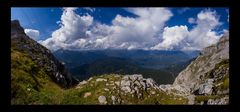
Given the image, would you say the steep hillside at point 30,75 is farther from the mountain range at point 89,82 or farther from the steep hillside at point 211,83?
the steep hillside at point 211,83

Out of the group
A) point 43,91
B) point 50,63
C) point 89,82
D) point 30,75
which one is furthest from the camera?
point 50,63

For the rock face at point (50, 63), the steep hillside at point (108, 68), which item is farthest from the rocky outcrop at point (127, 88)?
the rock face at point (50, 63)

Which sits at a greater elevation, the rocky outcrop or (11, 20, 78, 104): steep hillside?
(11, 20, 78, 104): steep hillside

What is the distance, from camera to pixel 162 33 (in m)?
14.0

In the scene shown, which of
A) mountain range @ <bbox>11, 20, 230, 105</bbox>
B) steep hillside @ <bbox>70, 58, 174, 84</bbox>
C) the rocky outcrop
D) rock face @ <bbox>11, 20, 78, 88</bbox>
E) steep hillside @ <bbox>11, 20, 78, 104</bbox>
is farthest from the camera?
rock face @ <bbox>11, 20, 78, 88</bbox>

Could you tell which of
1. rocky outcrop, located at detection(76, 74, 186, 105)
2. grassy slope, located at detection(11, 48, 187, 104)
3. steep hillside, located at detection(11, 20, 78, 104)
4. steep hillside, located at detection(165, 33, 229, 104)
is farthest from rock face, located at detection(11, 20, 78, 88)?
steep hillside, located at detection(165, 33, 229, 104)

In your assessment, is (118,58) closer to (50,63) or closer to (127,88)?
(127,88)

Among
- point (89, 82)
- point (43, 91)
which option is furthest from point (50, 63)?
point (43, 91)

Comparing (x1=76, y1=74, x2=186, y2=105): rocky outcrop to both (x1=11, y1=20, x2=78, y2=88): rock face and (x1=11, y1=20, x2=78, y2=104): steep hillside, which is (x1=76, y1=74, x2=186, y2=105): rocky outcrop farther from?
(x1=11, y1=20, x2=78, y2=88): rock face

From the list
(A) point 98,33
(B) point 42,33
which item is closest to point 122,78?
(A) point 98,33

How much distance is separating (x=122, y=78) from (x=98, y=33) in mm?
5315
